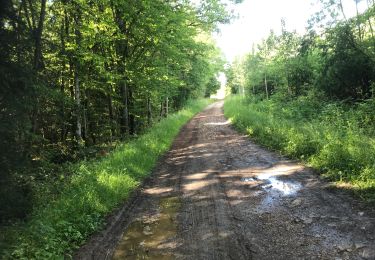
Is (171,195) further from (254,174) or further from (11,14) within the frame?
(11,14)

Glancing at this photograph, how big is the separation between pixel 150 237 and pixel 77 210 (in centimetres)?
197

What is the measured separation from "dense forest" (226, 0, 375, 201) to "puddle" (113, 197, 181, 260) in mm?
3949

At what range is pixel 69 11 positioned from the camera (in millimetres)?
14930

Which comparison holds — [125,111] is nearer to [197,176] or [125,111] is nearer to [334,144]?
[197,176]

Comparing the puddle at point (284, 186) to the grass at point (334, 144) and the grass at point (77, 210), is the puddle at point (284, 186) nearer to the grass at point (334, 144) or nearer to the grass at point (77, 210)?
the grass at point (334, 144)

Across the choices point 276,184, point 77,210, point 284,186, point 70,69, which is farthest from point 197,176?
point 70,69

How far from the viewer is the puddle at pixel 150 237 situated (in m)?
5.27

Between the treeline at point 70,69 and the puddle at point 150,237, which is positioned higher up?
the treeline at point 70,69

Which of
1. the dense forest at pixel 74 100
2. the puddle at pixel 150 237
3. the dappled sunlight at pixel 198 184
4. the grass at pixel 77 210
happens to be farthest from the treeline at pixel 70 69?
the dappled sunlight at pixel 198 184

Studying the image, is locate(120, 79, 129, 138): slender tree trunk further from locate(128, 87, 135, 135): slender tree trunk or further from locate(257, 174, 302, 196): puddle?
locate(257, 174, 302, 196): puddle

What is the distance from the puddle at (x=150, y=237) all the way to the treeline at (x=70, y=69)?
2436mm

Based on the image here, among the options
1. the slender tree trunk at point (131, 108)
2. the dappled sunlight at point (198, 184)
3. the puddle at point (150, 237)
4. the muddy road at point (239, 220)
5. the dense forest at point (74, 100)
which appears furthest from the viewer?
the slender tree trunk at point (131, 108)

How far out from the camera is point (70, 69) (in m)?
15.7

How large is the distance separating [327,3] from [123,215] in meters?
16.0
